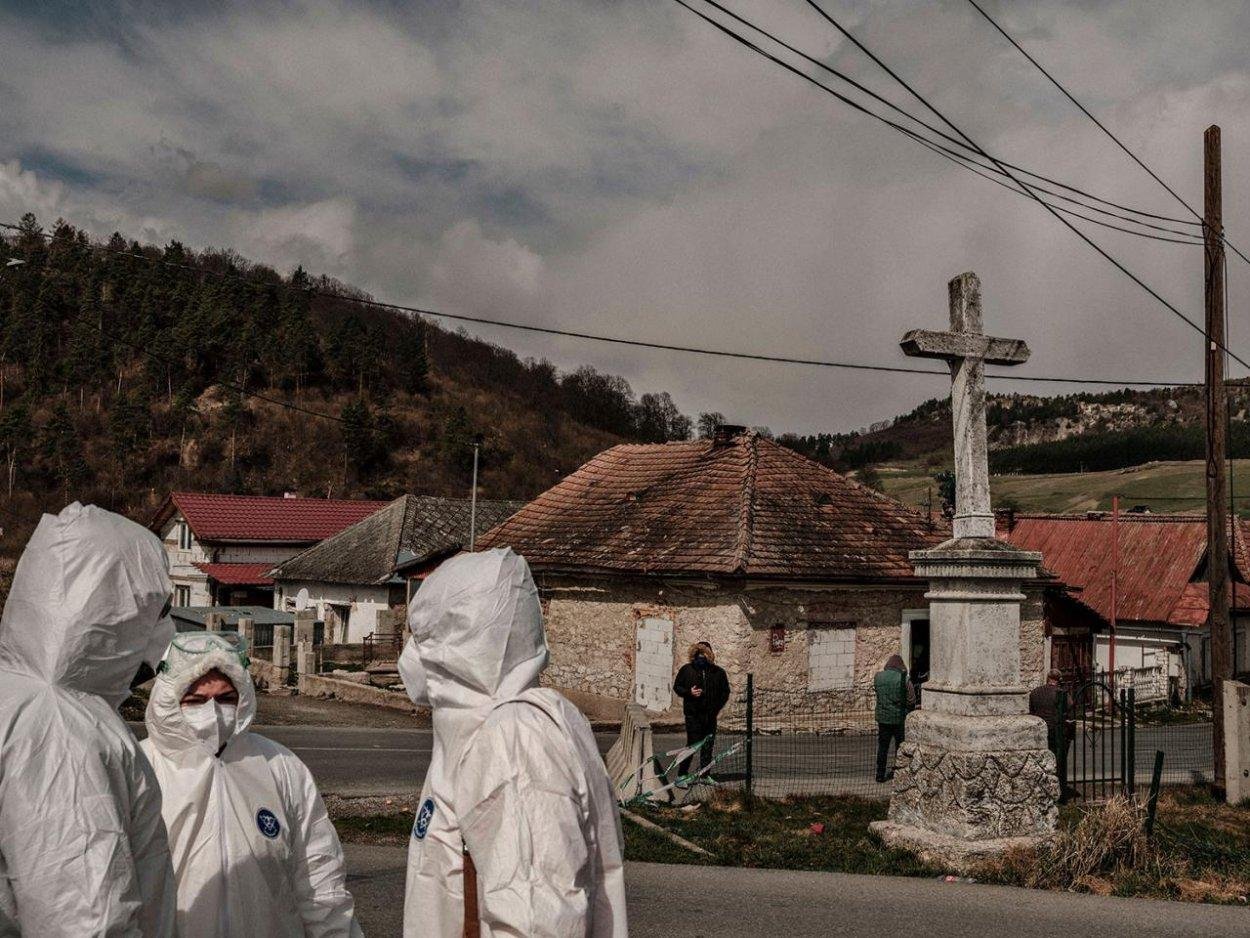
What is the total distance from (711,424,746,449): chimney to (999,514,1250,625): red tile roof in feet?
36.6

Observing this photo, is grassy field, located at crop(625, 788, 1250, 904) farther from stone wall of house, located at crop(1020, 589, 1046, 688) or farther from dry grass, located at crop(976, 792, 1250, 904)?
stone wall of house, located at crop(1020, 589, 1046, 688)

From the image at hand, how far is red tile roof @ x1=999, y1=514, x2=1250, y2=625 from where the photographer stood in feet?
106

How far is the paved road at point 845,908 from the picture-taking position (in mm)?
6688

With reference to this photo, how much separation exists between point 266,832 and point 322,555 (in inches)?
1437

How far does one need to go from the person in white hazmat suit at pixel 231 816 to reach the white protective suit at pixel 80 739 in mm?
801

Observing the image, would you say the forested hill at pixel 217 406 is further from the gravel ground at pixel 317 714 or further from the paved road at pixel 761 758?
the paved road at pixel 761 758

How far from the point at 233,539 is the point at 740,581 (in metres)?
31.0

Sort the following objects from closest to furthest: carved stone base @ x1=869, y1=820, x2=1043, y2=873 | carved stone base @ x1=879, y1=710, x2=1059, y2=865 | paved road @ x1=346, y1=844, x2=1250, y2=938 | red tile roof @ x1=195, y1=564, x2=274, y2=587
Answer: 1. paved road @ x1=346, y1=844, x2=1250, y2=938
2. carved stone base @ x1=869, y1=820, x2=1043, y2=873
3. carved stone base @ x1=879, y1=710, x2=1059, y2=865
4. red tile roof @ x1=195, y1=564, x2=274, y2=587

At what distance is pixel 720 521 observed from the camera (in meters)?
22.3

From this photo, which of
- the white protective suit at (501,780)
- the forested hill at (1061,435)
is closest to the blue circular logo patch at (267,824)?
the white protective suit at (501,780)

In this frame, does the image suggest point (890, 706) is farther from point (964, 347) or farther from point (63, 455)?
point (63, 455)

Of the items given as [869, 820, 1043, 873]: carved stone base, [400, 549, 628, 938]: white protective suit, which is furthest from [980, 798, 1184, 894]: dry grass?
[400, 549, 628, 938]: white protective suit

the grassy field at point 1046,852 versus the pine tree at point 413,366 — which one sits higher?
the pine tree at point 413,366

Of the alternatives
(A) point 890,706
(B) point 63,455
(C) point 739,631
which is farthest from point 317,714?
(B) point 63,455
